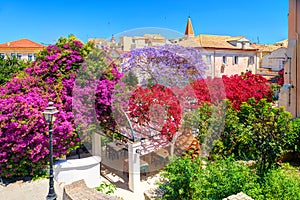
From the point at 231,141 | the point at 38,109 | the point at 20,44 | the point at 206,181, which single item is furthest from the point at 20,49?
the point at 206,181

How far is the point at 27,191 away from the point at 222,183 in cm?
496

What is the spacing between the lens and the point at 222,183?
5.15m

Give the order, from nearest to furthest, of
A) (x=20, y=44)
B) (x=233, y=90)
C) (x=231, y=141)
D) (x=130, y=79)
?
(x=130, y=79)
(x=231, y=141)
(x=233, y=90)
(x=20, y=44)

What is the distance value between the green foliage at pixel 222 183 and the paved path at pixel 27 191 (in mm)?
3166

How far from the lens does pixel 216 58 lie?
21.7 m

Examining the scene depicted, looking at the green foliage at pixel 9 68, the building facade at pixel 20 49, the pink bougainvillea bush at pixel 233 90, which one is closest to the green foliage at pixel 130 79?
the pink bougainvillea bush at pixel 233 90

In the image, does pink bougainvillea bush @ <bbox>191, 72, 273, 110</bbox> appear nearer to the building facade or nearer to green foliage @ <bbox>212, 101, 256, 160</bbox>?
green foliage @ <bbox>212, 101, 256, 160</bbox>

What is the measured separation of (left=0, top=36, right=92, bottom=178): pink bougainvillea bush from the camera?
647 centimetres

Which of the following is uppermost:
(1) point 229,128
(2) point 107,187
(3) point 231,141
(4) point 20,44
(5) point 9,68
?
(4) point 20,44

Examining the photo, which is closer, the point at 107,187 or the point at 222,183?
the point at 222,183

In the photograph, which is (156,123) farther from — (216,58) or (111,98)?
(216,58)

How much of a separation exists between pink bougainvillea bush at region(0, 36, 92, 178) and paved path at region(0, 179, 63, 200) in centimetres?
31

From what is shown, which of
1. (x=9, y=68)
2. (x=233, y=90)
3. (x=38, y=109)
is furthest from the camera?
(x=9, y=68)

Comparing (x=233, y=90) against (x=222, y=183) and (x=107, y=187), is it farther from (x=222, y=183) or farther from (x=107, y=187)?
(x=107, y=187)
